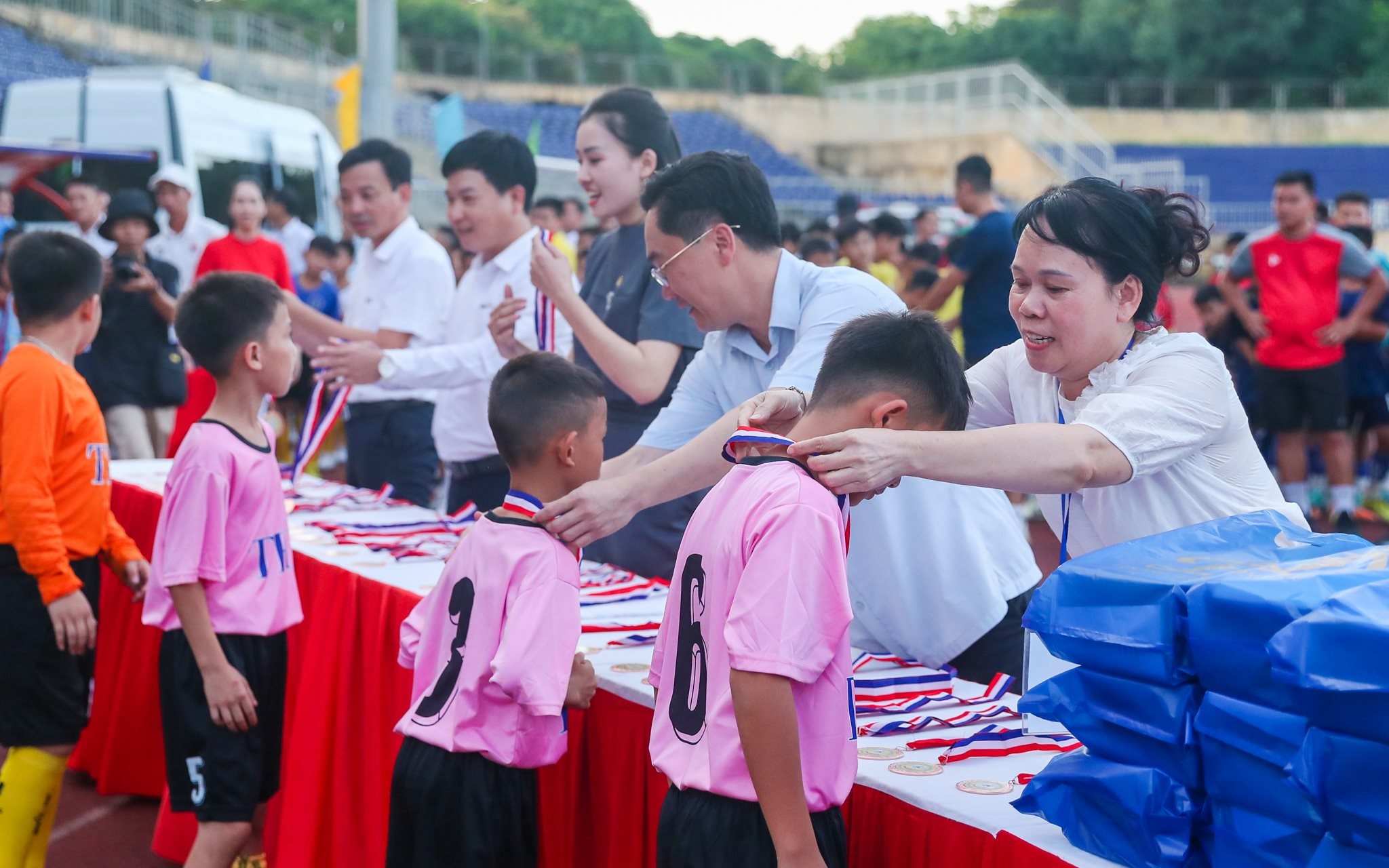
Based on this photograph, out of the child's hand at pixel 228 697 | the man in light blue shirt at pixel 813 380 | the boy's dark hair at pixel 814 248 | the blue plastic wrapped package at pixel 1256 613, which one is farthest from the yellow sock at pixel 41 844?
the boy's dark hair at pixel 814 248

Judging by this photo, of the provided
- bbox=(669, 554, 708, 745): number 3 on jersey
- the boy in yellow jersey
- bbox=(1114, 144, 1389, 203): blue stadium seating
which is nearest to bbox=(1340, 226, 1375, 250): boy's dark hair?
the boy in yellow jersey

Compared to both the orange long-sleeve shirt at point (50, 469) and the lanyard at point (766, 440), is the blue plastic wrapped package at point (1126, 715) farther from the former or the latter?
the orange long-sleeve shirt at point (50, 469)

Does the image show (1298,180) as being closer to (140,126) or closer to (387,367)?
(387,367)

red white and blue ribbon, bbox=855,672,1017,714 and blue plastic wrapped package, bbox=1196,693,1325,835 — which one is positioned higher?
blue plastic wrapped package, bbox=1196,693,1325,835

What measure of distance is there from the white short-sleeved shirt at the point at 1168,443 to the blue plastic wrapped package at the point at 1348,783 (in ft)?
1.68

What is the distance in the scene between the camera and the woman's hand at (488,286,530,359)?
3043mm

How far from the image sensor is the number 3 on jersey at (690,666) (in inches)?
59.6

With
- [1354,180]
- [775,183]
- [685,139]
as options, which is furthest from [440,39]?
[1354,180]

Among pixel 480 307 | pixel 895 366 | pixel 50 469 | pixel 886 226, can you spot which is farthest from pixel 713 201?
pixel 886 226

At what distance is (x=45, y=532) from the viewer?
258cm

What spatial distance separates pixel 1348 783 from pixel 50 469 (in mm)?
2444

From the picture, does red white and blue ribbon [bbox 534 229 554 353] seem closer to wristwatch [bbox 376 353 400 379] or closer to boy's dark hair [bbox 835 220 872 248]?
wristwatch [bbox 376 353 400 379]

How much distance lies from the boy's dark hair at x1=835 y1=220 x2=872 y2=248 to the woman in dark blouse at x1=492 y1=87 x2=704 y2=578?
180 inches

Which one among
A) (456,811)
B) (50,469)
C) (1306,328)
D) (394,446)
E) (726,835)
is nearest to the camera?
(726,835)
